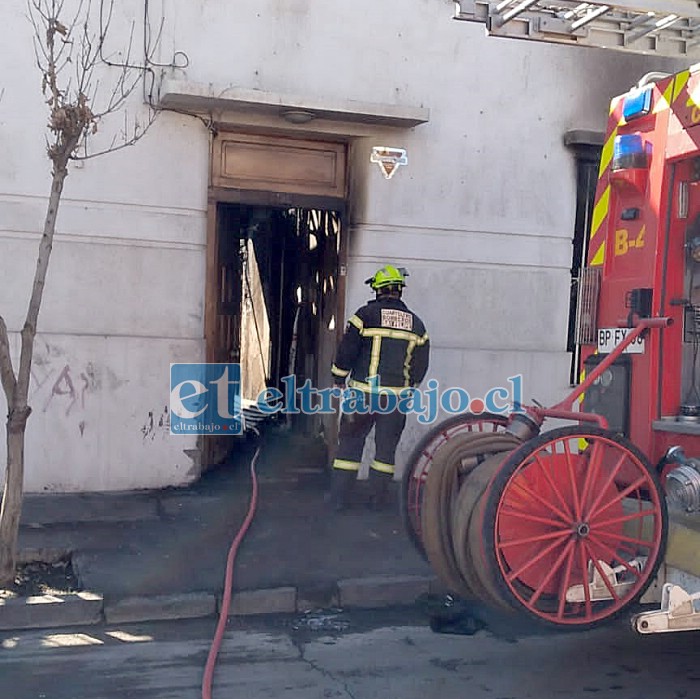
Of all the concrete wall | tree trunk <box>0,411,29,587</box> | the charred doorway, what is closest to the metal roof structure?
tree trunk <box>0,411,29,587</box>

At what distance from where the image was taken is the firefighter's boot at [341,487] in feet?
24.1

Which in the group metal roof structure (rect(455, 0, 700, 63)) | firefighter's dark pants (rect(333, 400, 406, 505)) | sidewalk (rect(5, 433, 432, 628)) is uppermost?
metal roof structure (rect(455, 0, 700, 63))

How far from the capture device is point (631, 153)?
457cm

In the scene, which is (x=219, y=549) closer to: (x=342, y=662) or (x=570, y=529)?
(x=342, y=662)

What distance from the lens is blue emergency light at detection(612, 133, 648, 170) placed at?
4.56 metres

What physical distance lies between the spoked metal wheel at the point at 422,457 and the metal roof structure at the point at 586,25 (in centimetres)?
196

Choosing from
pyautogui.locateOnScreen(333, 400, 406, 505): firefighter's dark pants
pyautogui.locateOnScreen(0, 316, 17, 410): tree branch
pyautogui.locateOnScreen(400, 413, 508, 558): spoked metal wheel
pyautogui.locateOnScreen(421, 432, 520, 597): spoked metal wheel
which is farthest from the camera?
pyautogui.locateOnScreen(333, 400, 406, 505): firefighter's dark pants

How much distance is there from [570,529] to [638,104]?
6.90ft

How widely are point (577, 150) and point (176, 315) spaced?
3966 mm

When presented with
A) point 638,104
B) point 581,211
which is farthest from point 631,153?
point 581,211

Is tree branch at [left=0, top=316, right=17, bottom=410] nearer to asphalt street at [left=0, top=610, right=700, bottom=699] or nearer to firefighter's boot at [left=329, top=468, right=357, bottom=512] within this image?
asphalt street at [left=0, top=610, right=700, bottom=699]

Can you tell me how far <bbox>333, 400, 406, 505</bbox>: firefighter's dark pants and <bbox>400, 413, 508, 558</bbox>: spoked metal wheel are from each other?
2.14m

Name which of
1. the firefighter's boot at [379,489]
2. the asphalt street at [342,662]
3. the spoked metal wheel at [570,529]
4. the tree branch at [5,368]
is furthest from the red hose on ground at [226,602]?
the tree branch at [5,368]

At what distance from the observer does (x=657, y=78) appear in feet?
15.6
